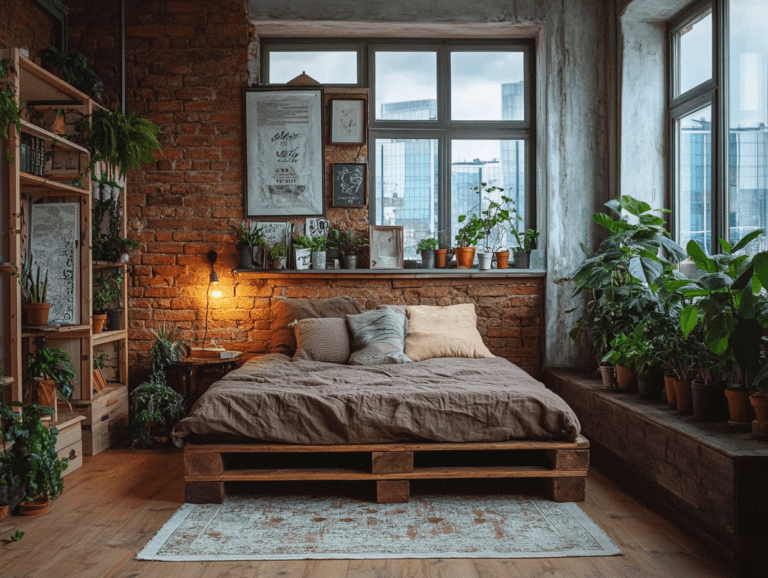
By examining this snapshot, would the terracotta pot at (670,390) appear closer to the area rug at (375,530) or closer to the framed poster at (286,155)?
the area rug at (375,530)

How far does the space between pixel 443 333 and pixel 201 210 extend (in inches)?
83.9

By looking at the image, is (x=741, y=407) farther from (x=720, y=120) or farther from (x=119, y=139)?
(x=119, y=139)

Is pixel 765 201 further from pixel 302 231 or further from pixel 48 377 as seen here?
pixel 48 377

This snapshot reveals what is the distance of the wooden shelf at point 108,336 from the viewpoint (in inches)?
171

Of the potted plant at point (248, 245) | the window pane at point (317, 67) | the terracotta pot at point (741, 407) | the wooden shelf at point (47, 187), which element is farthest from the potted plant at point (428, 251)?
the terracotta pot at point (741, 407)

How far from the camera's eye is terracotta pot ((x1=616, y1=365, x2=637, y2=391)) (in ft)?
13.1

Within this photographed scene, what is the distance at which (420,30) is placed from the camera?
16.8 ft

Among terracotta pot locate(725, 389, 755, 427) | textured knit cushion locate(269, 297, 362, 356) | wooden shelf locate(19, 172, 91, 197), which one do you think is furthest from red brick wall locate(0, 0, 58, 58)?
terracotta pot locate(725, 389, 755, 427)

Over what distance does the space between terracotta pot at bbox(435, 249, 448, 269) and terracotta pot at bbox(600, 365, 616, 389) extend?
4.98ft

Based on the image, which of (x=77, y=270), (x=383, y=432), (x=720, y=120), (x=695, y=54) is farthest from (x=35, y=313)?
(x=695, y=54)

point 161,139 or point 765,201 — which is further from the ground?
point 161,139

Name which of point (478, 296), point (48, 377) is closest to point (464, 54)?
point (478, 296)

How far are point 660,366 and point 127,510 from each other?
2.90 meters

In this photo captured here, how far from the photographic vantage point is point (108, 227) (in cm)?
466
